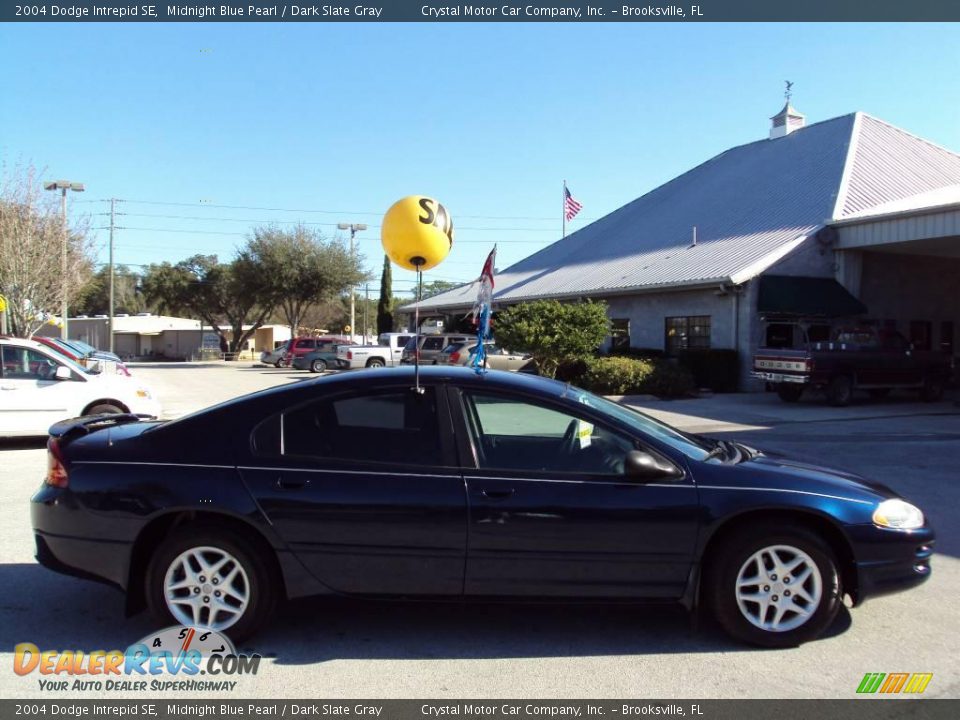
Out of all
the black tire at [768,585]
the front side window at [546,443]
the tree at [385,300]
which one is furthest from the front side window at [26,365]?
the tree at [385,300]

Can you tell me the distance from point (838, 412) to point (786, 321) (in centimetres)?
475

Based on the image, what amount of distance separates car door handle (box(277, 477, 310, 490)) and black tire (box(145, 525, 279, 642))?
0.36 m

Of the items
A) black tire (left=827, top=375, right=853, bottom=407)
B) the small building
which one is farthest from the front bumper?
the small building

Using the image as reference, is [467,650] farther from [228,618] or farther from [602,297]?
[602,297]

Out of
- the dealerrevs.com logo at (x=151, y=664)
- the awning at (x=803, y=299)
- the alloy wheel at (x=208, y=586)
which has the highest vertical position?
the awning at (x=803, y=299)

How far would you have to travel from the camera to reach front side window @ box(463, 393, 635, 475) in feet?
13.3

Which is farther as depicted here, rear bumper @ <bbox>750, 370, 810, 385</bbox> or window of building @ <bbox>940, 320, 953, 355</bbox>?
window of building @ <bbox>940, 320, 953, 355</bbox>

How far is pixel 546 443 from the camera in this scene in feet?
→ 14.4

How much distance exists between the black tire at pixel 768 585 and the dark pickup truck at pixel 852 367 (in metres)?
14.1

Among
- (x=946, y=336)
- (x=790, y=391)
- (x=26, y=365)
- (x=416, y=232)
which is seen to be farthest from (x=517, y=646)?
(x=946, y=336)

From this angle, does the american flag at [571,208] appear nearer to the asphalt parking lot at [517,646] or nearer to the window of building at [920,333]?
the window of building at [920,333]

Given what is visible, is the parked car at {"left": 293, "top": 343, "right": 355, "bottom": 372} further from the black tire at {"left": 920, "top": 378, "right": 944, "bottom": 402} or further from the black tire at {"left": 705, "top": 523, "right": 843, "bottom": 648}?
the black tire at {"left": 705, "top": 523, "right": 843, "bottom": 648}

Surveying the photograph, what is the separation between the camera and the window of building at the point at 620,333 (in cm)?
2522

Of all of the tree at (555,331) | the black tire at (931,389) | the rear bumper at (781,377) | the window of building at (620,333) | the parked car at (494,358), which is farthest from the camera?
the window of building at (620,333)
